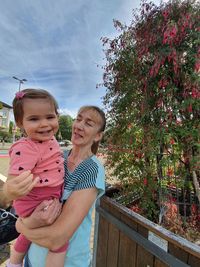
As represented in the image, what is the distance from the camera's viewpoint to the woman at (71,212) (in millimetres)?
1249

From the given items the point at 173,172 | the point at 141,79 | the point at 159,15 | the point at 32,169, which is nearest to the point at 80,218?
the point at 32,169

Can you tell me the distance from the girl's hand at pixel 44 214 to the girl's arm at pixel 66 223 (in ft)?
0.08

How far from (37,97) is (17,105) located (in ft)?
0.37

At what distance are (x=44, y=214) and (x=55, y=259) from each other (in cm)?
27

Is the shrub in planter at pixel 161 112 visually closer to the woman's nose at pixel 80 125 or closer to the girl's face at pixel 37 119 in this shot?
the woman's nose at pixel 80 125

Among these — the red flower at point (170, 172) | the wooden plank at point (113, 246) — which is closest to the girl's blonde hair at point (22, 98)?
the wooden plank at point (113, 246)

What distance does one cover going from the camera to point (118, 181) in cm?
303

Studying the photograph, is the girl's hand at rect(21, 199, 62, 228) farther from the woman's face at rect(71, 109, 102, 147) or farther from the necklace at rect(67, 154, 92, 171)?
the woman's face at rect(71, 109, 102, 147)

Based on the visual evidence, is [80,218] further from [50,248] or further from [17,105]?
[17,105]

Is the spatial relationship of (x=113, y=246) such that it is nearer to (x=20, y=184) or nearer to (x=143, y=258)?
(x=143, y=258)

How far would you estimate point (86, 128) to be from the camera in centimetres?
171

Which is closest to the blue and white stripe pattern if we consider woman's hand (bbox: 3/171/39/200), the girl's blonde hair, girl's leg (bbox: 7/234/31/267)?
woman's hand (bbox: 3/171/39/200)

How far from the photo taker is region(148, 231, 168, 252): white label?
1.74m

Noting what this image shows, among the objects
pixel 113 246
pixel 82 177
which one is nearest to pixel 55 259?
pixel 82 177
